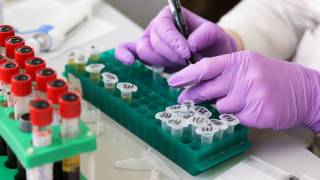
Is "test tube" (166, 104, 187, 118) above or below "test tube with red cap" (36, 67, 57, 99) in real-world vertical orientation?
below

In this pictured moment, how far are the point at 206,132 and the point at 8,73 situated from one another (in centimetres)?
28

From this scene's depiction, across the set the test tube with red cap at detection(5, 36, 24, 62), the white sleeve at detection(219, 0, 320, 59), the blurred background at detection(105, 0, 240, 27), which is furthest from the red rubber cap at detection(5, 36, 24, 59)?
the blurred background at detection(105, 0, 240, 27)

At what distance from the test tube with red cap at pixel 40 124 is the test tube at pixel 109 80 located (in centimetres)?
28

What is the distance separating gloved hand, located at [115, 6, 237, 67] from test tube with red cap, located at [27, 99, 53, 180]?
0.35 m

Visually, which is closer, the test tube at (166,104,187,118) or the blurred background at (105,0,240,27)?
the test tube at (166,104,187,118)

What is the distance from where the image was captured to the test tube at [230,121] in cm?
75

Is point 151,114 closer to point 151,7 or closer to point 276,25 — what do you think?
point 276,25

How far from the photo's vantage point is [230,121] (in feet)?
2.46

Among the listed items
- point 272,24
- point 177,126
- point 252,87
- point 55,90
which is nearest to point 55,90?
point 55,90

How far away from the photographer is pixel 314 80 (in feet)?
2.67

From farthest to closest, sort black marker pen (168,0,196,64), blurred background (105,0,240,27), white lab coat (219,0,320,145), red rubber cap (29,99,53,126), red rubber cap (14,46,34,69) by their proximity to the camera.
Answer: blurred background (105,0,240,27)
white lab coat (219,0,320,145)
black marker pen (168,0,196,64)
red rubber cap (14,46,34,69)
red rubber cap (29,99,53,126)

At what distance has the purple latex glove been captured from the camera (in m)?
0.76

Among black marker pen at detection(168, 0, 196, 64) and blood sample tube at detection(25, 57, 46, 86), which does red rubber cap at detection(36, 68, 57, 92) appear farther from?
black marker pen at detection(168, 0, 196, 64)

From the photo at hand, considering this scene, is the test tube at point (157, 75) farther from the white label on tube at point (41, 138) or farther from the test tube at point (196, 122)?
the white label on tube at point (41, 138)
